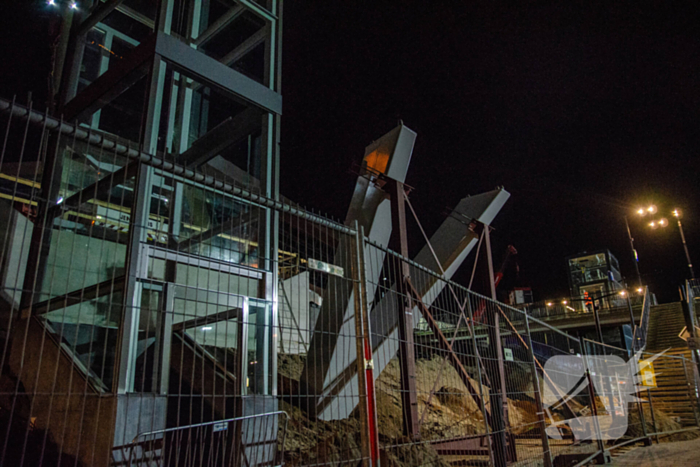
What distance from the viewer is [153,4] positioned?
9039 mm

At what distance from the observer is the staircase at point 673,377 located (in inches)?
763

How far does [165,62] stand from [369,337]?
5.96 m

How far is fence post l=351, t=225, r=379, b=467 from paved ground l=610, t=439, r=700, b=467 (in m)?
7.90

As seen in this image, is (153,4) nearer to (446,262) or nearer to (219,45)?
(219,45)

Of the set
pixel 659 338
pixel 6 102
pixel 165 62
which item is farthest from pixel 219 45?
pixel 659 338

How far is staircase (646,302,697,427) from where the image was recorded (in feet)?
63.6

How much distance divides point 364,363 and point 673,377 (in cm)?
2327

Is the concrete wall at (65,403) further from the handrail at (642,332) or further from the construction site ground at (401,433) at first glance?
the handrail at (642,332)

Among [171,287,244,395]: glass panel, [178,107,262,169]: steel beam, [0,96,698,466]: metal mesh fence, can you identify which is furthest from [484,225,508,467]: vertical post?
[178,107,262,169]: steel beam

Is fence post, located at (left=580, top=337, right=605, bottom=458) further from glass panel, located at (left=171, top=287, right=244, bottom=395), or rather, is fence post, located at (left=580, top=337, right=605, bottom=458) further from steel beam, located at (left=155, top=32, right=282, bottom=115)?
steel beam, located at (left=155, top=32, right=282, bottom=115)

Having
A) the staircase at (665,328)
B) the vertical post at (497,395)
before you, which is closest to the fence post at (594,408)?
the vertical post at (497,395)

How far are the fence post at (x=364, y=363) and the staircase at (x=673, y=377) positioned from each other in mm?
15582

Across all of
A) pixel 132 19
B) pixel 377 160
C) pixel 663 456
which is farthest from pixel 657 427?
pixel 132 19

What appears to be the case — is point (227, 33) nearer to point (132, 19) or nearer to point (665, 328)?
point (132, 19)
